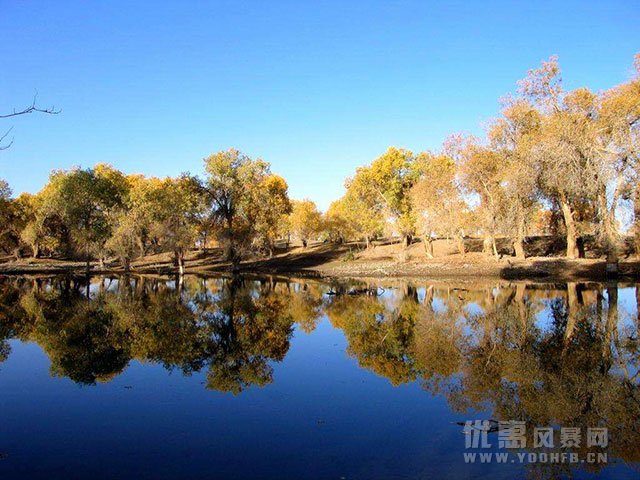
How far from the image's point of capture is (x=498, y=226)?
45.0m

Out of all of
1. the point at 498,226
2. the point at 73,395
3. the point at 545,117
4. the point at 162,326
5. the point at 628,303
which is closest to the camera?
the point at 73,395

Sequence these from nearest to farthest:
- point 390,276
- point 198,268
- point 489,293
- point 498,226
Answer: point 489,293
point 498,226
point 390,276
point 198,268

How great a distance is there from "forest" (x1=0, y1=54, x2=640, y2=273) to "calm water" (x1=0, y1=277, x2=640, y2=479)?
13439mm

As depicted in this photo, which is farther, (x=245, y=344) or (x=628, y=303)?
(x=628, y=303)

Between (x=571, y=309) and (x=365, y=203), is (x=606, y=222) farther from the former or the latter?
(x=365, y=203)

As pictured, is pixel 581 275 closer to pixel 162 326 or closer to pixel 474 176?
pixel 474 176

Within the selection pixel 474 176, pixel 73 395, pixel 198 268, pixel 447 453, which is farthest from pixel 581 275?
pixel 198 268

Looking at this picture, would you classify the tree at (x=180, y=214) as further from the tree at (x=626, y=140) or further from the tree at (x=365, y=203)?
the tree at (x=626, y=140)

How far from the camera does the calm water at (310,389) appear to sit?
8023 mm

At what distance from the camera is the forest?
111ft

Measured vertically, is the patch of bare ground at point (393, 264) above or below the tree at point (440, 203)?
below

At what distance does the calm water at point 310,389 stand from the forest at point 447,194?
13439 millimetres

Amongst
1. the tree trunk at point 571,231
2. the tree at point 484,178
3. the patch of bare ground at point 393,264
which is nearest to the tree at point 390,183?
the patch of bare ground at point 393,264

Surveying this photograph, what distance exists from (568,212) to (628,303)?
22662 mm
